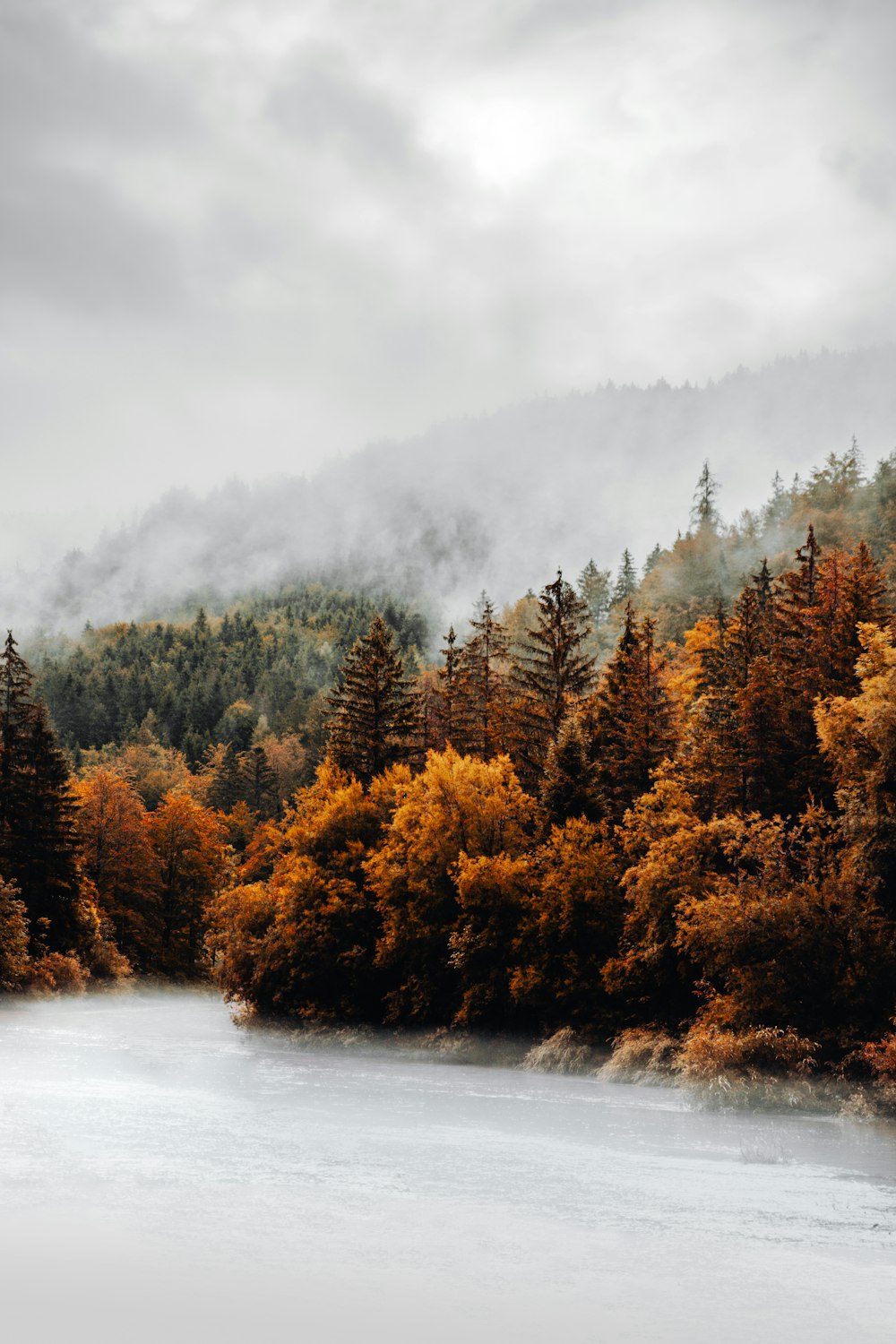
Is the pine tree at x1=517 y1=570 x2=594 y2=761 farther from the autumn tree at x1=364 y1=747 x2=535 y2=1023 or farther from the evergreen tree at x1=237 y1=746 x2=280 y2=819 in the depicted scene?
the evergreen tree at x1=237 y1=746 x2=280 y2=819

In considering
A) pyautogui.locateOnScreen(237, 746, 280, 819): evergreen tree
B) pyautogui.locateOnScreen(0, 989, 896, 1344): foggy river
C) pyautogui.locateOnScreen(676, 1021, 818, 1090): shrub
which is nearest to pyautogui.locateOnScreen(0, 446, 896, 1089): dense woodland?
pyautogui.locateOnScreen(676, 1021, 818, 1090): shrub

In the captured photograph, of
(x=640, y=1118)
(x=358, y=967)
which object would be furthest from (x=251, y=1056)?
(x=640, y=1118)

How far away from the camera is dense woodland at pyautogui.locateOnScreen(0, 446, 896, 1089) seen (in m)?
41.2

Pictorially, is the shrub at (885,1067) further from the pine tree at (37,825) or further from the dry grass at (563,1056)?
the pine tree at (37,825)

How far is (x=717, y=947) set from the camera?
4338cm

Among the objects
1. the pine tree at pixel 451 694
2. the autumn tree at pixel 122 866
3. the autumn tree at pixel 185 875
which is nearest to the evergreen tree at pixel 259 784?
the autumn tree at pixel 185 875

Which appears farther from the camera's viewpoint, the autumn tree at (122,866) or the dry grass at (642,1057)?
the autumn tree at (122,866)

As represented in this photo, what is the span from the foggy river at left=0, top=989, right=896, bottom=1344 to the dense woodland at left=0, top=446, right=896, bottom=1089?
596cm

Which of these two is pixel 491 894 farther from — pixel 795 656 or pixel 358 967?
pixel 795 656

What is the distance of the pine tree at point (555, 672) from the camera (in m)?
69.9

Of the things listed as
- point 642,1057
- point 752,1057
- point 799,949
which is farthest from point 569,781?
Result: point 752,1057

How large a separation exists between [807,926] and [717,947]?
3.62 meters

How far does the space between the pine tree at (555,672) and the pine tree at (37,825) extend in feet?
102

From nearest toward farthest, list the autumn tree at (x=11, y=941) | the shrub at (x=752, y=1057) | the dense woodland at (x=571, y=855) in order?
the shrub at (x=752, y=1057) → the dense woodland at (x=571, y=855) → the autumn tree at (x=11, y=941)
